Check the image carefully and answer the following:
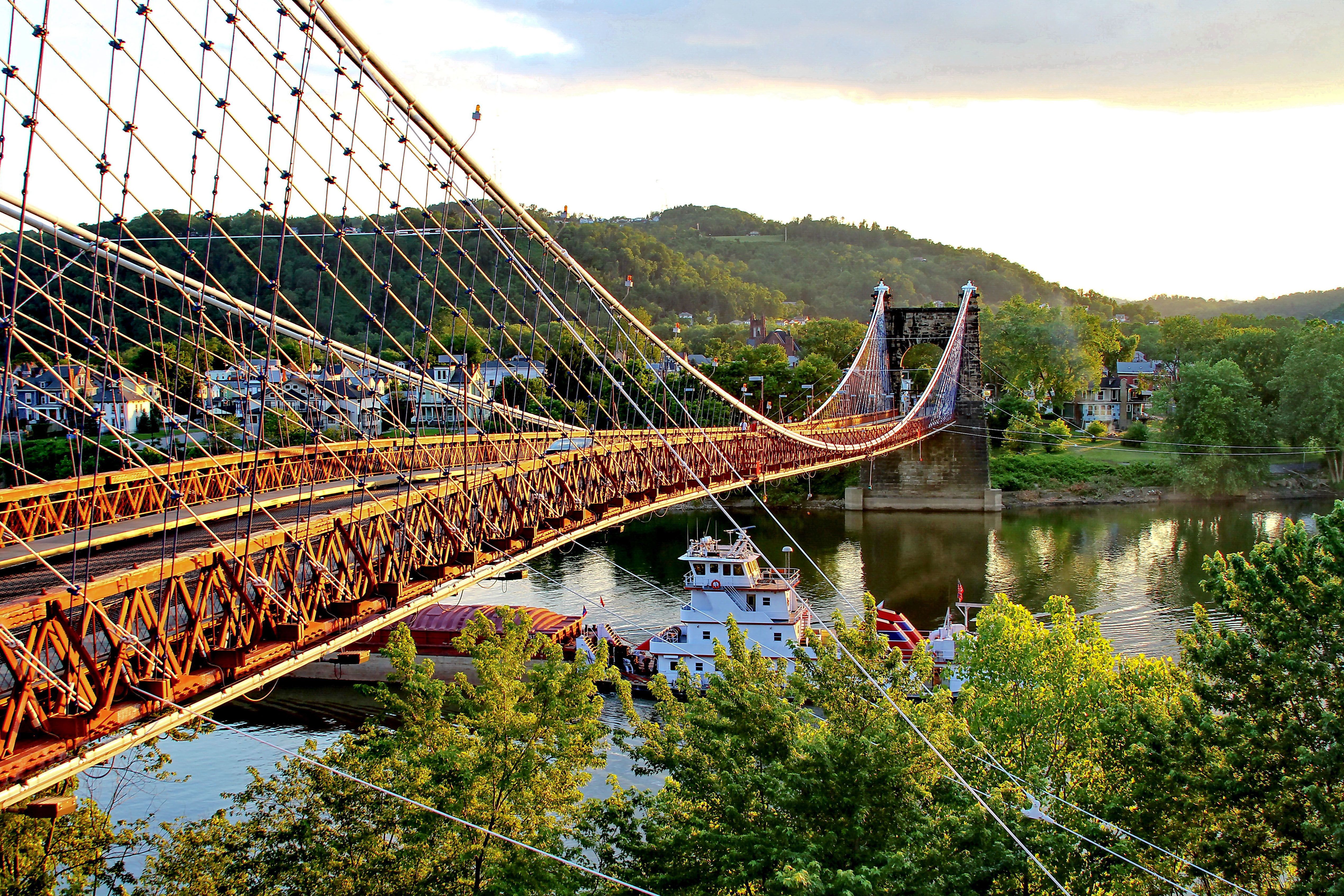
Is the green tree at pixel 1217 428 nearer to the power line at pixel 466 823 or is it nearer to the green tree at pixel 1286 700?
the green tree at pixel 1286 700

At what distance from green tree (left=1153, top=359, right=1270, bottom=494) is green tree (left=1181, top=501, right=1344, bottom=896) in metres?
52.7

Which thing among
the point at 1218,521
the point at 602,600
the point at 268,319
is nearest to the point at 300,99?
the point at 268,319

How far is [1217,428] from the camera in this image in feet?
210

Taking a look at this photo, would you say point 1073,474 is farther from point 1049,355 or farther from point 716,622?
point 716,622

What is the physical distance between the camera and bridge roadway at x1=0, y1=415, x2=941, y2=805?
8.09m

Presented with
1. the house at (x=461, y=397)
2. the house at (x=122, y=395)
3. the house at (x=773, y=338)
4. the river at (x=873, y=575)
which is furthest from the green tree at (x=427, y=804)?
the house at (x=773, y=338)

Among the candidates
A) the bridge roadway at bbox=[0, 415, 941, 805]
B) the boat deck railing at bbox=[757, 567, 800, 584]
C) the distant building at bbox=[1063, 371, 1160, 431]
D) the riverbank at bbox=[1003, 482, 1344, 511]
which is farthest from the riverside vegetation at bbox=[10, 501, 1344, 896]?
the distant building at bbox=[1063, 371, 1160, 431]

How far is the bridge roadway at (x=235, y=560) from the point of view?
8.09 m

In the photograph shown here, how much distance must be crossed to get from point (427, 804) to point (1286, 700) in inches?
396

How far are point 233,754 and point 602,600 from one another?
15.1 meters

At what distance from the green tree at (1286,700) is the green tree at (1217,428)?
52.7 metres

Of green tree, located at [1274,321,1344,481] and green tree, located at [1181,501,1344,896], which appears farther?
green tree, located at [1274,321,1344,481]

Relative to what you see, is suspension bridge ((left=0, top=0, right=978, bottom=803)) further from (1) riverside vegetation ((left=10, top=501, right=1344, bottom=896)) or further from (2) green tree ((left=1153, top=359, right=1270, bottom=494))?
(2) green tree ((left=1153, top=359, right=1270, bottom=494))

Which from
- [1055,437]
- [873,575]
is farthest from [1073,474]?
[873,575]
